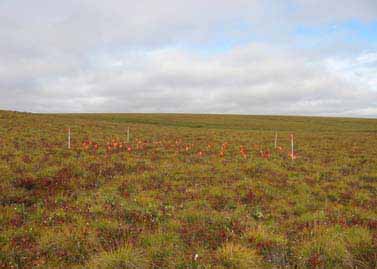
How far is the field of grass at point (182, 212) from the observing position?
250 inches

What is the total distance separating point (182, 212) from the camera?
8695 millimetres

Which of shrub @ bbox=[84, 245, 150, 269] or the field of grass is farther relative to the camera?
the field of grass

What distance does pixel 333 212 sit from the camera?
29.6 ft

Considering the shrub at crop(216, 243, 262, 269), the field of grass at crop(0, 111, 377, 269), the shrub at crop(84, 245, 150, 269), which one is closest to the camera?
the shrub at crop(84, 245, 150, 269)

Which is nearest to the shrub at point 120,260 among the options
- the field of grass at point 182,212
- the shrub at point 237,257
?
the field of grass at point 182,212

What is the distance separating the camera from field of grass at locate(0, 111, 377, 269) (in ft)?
20.8

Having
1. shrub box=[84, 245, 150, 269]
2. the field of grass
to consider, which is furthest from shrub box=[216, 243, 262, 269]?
shrub box=[84, 245, 150, 269]

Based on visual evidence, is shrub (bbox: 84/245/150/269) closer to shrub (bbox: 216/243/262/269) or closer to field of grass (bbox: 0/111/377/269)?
field of grass (bbox: 0/111/377/269)

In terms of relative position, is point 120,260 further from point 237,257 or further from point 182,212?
point 182,212

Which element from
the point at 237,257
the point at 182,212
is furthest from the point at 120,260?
the point at 182,212

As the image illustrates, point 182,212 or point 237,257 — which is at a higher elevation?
point 182,212

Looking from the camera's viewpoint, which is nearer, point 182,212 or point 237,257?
point 237,257

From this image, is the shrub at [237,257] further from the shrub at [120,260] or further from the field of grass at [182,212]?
the shrub at [120,260]

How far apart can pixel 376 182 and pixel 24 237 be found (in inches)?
513
